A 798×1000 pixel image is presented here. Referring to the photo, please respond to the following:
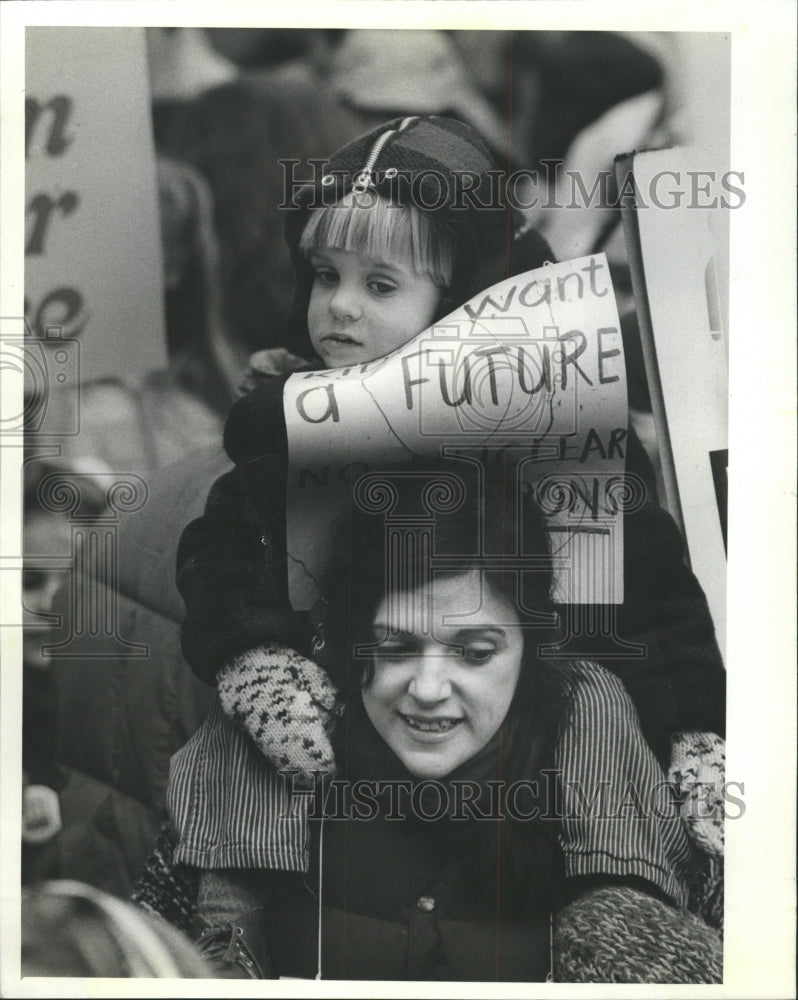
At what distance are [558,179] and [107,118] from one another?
86cm

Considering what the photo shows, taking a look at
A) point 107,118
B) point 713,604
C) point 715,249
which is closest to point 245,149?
point 107,118

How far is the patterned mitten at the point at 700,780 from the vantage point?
1898 mm

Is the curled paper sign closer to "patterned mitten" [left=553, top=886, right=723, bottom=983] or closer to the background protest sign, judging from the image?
the background protest sign

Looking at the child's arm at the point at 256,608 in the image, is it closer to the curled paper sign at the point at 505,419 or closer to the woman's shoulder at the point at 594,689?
the curled paper sign at the point at 505,419

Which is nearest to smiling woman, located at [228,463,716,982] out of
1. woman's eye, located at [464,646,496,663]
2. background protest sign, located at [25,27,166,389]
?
woman's eye, located at [464,646,496,663]

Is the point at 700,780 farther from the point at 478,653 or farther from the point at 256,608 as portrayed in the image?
the point at 256,608

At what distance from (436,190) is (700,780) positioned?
121 centimetres

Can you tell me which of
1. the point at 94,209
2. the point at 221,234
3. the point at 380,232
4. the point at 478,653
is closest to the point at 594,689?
the point at 478,653

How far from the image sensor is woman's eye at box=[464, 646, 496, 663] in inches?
73.9

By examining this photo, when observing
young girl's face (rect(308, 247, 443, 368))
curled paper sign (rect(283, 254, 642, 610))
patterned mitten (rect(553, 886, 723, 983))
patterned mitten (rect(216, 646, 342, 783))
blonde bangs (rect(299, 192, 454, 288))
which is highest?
blonde bangs (rect(299, 192, 454, 288))

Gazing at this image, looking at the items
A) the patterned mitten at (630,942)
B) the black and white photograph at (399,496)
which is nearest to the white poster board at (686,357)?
the black and white photograph at (399,496)

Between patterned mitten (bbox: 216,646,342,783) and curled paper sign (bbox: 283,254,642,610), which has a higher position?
curled paper sign (bbox: 283,254,642,610)

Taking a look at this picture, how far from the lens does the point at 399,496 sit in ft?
6.16

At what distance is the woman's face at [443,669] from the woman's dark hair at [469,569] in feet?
0.07
